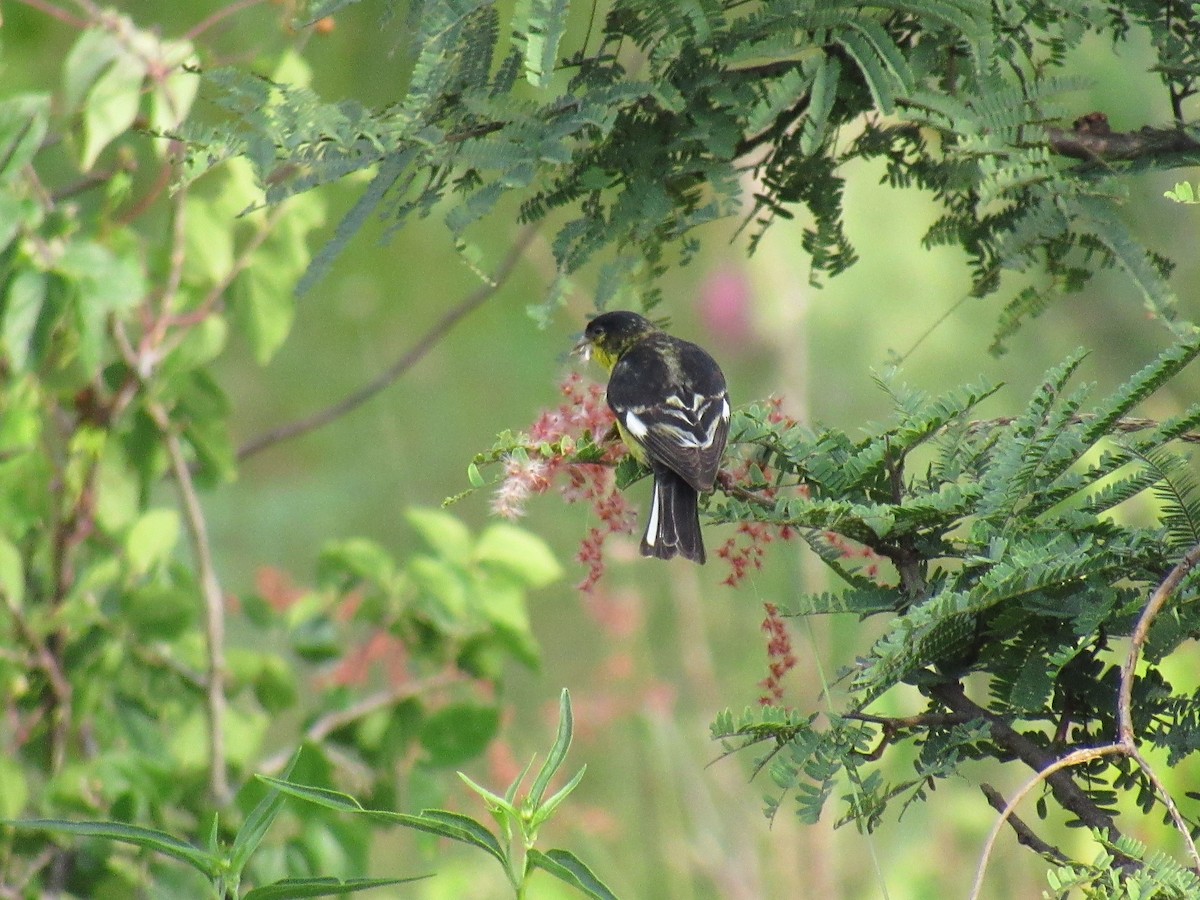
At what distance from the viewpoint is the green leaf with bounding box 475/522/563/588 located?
312 cm

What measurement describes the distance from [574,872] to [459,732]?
179 centimetres

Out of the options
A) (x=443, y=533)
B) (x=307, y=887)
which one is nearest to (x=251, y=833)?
(x=307, y=887)

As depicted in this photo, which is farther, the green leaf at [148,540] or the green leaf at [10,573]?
the green leaf at [148,540]

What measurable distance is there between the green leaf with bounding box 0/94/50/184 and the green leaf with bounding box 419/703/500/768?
4.80 ft

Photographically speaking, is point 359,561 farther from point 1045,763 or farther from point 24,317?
point 1045,763

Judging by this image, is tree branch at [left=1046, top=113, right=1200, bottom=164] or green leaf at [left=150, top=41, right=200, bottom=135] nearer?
tree branch at [left=1046, top=113, right=1200, bottom=164]

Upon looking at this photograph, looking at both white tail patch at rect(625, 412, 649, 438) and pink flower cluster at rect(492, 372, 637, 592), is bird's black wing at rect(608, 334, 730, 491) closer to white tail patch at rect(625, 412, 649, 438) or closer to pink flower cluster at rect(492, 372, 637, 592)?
white tail patch at rect(625, 412, 649, 438)

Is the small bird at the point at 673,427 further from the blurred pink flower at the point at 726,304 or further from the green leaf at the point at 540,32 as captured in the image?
the blurred pink flower at the point at 726,304

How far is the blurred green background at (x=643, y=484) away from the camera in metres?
4.19

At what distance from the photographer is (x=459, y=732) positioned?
3.05 metres

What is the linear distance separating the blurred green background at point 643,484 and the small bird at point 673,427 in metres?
0.32

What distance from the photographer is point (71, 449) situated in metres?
3.17

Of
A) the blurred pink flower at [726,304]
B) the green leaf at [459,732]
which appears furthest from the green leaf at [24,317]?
the blurred pink flower at [726,304]

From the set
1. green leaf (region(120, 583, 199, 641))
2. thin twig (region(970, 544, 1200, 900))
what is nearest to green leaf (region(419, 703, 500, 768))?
green leaf (region(120, 583, 199, 641))
